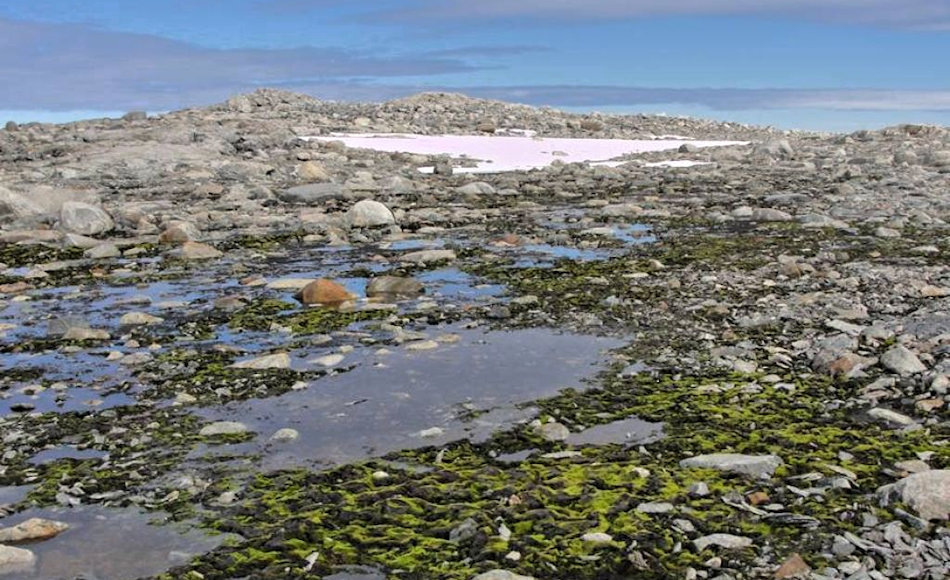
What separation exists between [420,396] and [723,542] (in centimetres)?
287

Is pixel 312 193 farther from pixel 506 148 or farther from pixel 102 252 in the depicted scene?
pixel 506 148

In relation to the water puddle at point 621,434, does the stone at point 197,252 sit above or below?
above

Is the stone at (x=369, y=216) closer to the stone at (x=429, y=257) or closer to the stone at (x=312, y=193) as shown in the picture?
the stone at (x=429, y=257)

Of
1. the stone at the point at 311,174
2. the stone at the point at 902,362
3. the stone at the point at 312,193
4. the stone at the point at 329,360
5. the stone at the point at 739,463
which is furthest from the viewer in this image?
the stone at the point at 311,174

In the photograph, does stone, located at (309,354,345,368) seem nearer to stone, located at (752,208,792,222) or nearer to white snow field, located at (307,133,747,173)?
stone, located at (752,208,792,222)

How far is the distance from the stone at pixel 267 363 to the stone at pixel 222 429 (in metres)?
1.33

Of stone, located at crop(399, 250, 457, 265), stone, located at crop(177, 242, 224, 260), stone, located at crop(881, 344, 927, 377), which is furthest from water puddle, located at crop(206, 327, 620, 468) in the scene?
stone, located at crop(177, 242, 224, 260)

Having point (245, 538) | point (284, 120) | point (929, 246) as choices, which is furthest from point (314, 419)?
point (284, 120)

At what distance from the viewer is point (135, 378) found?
666cm

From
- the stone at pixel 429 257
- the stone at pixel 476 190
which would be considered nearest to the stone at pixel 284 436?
the stone at pixel 429 257

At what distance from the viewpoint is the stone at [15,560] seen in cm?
374

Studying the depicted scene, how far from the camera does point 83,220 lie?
14.6m

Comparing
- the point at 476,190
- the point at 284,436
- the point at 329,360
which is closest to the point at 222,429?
the point at 284,436

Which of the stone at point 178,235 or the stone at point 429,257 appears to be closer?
the stone at point 429,257
